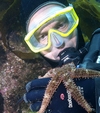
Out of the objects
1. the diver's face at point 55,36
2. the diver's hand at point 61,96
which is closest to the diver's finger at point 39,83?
the diver's hand at point 61,96

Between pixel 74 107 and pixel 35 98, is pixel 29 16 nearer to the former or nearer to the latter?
pixel 35 98

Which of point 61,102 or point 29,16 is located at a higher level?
point 29,16

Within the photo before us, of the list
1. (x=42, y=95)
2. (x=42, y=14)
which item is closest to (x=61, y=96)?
(x=42, y=95)

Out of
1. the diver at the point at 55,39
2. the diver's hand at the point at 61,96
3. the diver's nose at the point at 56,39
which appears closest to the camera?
the diver's hand at the point at 61,96

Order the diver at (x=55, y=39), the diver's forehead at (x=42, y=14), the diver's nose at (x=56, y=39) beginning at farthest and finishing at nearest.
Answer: the diver's forehead at (x=42, y=14) < the diver's nose at (x=56, y=39) < the diver at (x=55, y=39)

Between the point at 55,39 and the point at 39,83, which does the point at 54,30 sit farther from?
the point at 39,83

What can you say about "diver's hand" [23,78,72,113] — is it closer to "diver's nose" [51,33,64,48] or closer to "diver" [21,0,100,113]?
"diver" [21,0,100,113]

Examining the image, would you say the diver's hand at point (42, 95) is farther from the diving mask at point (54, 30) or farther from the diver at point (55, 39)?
the diving mask at point (54, 30)

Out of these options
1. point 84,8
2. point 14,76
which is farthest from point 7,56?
point 84,8
